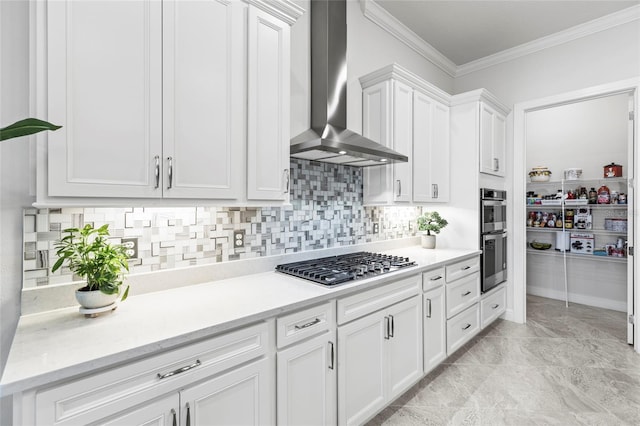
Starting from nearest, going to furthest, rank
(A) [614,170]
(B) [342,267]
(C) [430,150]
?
(B) [342,267]
(C) [430,150]
(A) [614,170]

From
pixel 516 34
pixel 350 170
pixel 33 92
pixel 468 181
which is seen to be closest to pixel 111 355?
pixel 33 92

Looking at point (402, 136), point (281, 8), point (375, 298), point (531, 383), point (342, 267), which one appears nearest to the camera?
point (281, 8)

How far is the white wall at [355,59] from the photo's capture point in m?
2.31

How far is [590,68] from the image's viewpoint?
3.16m

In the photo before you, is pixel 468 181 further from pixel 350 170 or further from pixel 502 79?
pixel 502 79

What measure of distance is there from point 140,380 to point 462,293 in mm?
2522

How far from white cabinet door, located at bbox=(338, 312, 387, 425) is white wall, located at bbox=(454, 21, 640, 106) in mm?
3226

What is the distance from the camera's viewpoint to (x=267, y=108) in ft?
5.62

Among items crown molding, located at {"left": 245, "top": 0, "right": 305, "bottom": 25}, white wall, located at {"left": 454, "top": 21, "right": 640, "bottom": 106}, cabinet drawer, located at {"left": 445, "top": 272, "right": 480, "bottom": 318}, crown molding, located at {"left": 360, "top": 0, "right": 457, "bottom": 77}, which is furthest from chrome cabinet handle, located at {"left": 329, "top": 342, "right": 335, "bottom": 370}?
white wall, located at {"left": 454, "top": 21, "right": 640, "bottom": 106}

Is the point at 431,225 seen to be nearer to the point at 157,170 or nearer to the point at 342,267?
the point at 342,267

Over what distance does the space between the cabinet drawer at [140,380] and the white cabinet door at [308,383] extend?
0.68 ft

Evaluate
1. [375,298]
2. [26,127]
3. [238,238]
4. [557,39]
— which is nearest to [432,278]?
[375,298]

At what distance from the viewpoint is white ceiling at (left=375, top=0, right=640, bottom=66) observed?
2.85m

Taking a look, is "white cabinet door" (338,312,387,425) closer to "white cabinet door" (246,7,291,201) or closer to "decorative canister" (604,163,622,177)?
"white cabinet door" (246,7,291,201)
